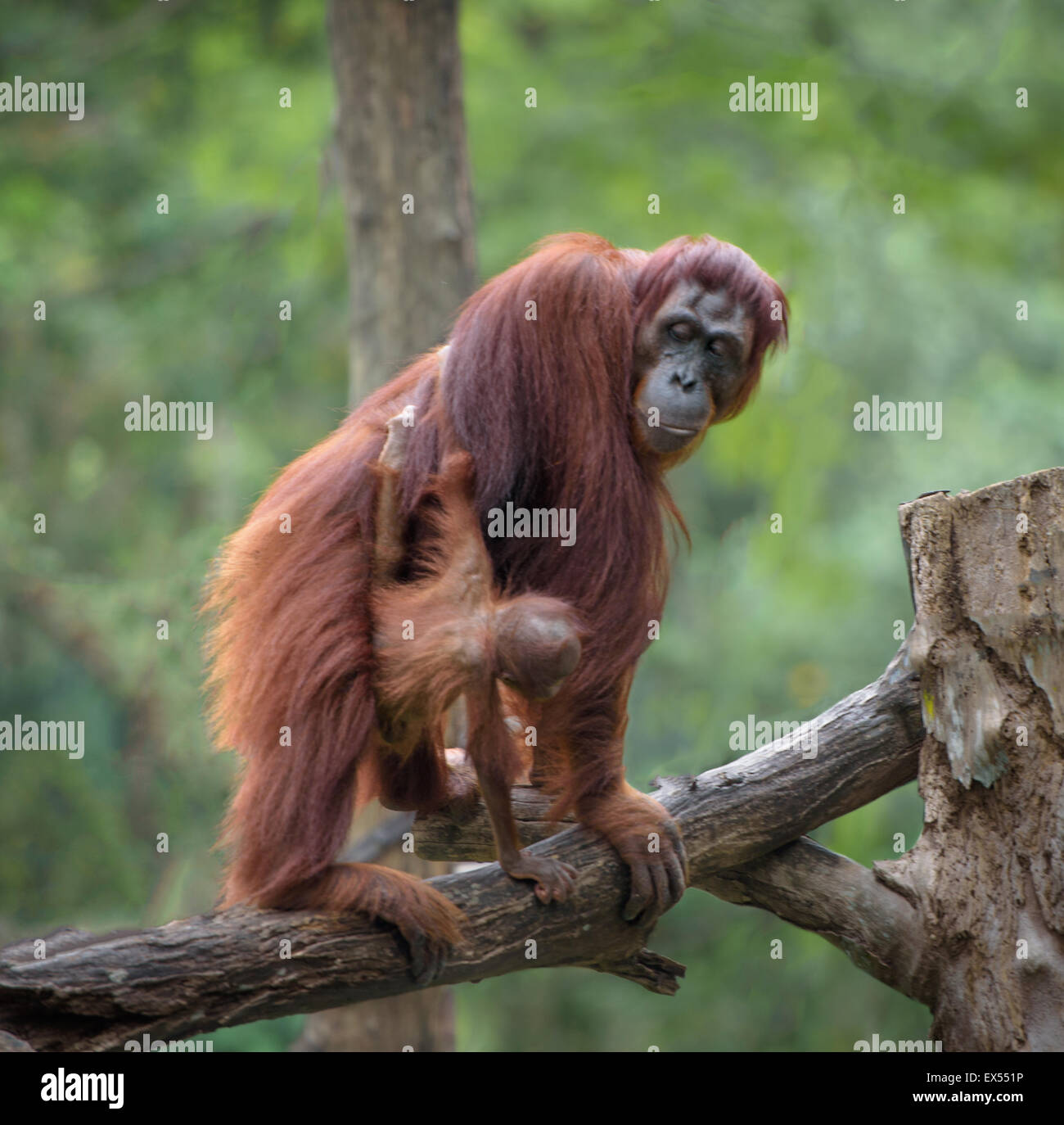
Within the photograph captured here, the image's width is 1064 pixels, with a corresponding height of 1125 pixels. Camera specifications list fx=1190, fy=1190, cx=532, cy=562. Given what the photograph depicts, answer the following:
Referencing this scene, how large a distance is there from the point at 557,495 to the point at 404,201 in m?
3.52

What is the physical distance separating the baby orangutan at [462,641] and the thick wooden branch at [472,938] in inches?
6.6

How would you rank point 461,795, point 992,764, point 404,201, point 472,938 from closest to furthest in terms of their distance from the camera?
point 472,938, point 992,764, point 461,795, point 404,201

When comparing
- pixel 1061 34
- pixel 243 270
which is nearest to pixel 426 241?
pixel 243 270

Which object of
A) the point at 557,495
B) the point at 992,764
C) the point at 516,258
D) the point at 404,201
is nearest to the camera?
the point at 992,764

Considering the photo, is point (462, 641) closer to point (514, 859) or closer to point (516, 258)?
point (514, 859)

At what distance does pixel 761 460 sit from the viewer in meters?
8.66

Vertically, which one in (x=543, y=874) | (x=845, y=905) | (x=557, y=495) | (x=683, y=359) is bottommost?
(x=845, y=905)

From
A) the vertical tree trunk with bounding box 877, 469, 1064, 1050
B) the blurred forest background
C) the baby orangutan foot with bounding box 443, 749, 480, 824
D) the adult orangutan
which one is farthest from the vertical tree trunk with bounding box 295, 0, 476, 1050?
the vertical tree trunk with bounding box 877, 469, 1064, 1050

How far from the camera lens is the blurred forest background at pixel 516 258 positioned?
833 centimetres

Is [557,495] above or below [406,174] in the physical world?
below

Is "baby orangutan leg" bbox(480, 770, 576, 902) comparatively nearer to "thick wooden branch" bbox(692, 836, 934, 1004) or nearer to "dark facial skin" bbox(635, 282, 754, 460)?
"thick wooden branch" bbox(692, 836, 934, 1004)

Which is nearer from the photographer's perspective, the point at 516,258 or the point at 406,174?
the point at 406,174

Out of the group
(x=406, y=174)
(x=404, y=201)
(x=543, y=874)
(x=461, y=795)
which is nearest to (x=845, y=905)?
(x=543, y=874)

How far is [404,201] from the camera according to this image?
22.8ft
